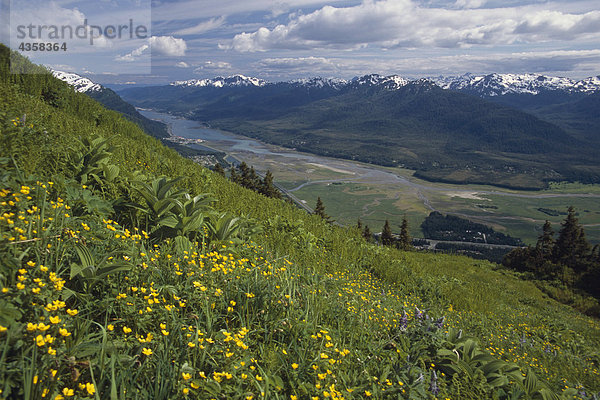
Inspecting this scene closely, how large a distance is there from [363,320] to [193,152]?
162 metres

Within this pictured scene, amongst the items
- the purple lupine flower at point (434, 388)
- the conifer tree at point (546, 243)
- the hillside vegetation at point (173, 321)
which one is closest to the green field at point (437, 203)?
the conifer tree at point (546, 243)

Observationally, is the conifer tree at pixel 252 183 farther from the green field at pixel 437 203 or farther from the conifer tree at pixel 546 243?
the green field at pixel 437 203

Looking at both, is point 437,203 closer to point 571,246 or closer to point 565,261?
point 571,246

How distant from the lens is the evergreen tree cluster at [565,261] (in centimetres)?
2367

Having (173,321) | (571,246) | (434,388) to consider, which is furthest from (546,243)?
(173,321)

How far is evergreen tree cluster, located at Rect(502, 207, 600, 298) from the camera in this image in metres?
23.7

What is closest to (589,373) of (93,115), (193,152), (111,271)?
(111,271)

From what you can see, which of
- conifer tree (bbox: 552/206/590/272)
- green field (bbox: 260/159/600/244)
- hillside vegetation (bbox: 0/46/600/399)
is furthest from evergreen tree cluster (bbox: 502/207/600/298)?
green field (bbox: 260/159/600/244)

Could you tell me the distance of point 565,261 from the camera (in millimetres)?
30703

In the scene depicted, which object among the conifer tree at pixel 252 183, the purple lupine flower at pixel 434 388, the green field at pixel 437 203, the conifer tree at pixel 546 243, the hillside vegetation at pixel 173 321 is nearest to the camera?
the hillside vegetation at pixel 173 321

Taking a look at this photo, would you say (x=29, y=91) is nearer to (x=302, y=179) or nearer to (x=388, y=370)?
(x=388, y=370)

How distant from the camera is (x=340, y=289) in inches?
193

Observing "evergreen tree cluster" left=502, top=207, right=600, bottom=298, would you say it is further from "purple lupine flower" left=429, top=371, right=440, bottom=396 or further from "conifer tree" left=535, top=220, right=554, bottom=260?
"purple lupine flower" left=429, top=371, right=440, bottom=396

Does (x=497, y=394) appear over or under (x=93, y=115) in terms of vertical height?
under
